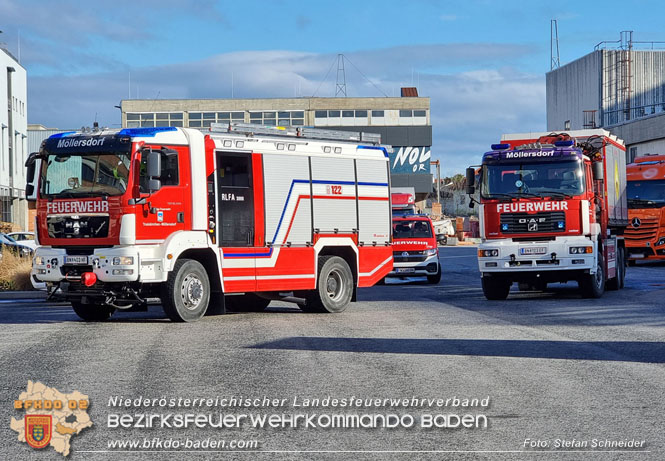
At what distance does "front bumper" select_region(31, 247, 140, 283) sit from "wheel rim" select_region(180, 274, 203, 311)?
3.01 feet

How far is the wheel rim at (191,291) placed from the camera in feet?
51.3

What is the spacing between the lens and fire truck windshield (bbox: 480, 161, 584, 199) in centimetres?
2002

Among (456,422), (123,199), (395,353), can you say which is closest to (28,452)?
(456,422)

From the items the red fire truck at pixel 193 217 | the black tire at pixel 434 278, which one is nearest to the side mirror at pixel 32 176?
the red fire truck at pixel 193 217

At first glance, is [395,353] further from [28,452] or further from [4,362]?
[28,452]

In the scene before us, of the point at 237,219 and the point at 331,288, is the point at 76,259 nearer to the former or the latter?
the point at 237,219

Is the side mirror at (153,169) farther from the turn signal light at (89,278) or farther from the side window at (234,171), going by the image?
the turn signal light at (89,278)

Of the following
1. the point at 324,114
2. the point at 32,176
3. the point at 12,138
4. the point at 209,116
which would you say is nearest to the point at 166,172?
A: the point at 32,176

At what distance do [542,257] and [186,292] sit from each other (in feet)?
25.9

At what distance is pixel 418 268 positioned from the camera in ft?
90.1

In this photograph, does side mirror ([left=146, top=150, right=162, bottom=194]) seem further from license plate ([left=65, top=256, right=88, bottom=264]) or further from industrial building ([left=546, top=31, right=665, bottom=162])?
industrial building ([left=546, top=31, right=665, bottom=162])

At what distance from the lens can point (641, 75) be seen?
77.5 meters

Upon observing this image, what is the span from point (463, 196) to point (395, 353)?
11340 cm

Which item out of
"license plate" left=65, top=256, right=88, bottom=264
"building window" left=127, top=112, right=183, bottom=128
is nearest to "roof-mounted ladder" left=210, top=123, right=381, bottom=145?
"license plate" left=65, top=256, right=88, bottom=264
